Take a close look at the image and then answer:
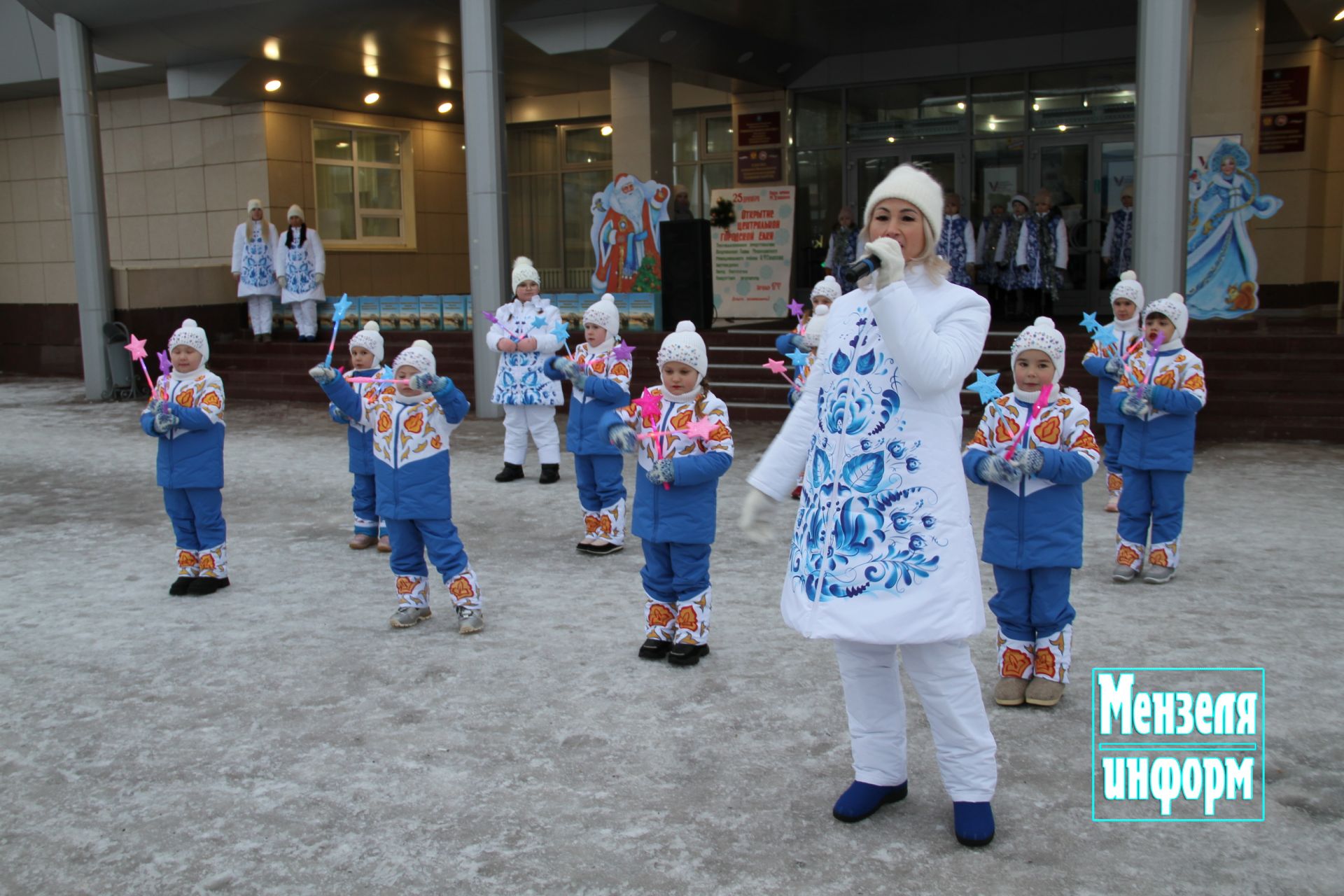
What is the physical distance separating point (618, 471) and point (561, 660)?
2381mm

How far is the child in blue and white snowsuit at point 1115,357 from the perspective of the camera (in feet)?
24.7

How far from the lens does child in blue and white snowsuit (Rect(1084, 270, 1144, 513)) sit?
7531 mm

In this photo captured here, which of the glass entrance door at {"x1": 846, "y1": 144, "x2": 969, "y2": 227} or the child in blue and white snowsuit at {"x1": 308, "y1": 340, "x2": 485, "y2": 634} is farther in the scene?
the glass entrance door at {"x1": 846, "y1": 144, "x2": 969, "y2": 227}

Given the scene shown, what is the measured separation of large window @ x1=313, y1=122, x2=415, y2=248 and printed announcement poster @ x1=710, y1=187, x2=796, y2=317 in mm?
6875

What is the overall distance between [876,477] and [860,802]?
1038 millimetres

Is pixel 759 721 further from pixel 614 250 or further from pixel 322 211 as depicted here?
pixel 322 211

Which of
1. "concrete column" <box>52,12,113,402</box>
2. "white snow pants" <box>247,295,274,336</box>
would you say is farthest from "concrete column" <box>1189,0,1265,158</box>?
"concrete column" <box>52,12,113,402</box>

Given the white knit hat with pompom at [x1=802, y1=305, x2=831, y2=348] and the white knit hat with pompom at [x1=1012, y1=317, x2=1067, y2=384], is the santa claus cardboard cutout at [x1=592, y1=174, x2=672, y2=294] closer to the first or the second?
the white knit hat with pompom at [x1=802, y1=305, x2=831, y2=348]

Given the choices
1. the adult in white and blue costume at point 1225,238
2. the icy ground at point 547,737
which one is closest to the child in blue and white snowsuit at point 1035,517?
the icy ground at point 547,737

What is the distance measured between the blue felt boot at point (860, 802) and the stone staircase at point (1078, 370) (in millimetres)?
8531

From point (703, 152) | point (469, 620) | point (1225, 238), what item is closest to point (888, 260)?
point (469, 620)

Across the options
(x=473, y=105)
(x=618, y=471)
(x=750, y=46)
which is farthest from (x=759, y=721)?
(x=750, y=46)

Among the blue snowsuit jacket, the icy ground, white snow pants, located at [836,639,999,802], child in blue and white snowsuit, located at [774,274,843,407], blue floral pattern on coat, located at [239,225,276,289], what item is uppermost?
blue floral pattern on coat, located at [239,225,276,289]

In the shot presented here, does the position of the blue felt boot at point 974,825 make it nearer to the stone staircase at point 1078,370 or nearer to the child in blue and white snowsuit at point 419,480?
the child in blue and white snowsuit at point 419,480
